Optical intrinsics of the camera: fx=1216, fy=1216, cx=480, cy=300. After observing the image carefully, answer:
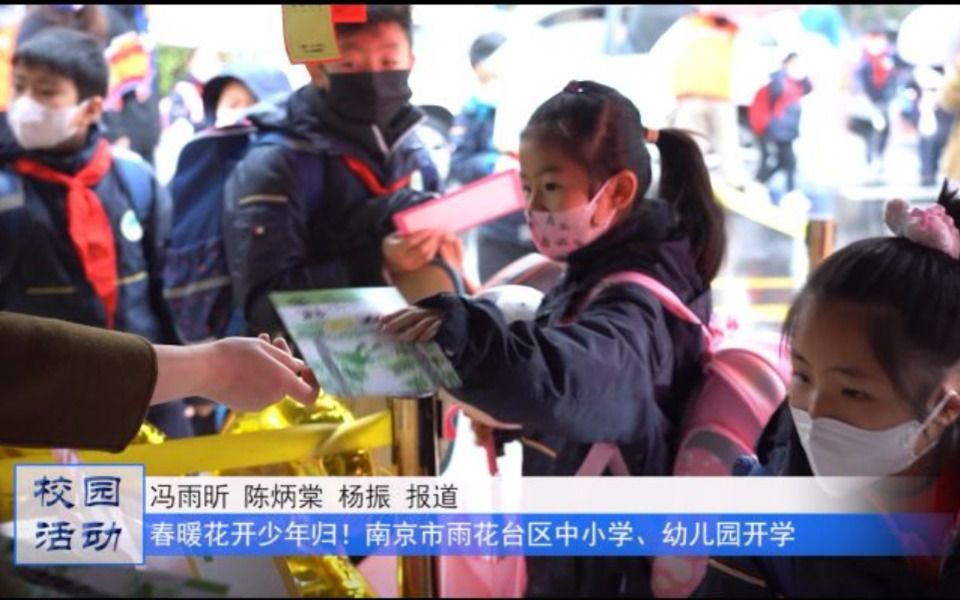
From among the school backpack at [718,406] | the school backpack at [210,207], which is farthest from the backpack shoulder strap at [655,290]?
the school backpack at [210,207]

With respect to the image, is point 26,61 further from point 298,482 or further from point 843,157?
point 843,157

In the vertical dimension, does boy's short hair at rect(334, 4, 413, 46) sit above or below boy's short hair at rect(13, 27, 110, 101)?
above

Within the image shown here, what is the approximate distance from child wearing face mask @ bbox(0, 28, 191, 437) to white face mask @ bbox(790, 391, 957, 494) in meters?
0.94

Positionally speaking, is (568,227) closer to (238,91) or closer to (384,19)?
(384,19)

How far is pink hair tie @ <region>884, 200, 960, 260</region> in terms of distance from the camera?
1322 mm

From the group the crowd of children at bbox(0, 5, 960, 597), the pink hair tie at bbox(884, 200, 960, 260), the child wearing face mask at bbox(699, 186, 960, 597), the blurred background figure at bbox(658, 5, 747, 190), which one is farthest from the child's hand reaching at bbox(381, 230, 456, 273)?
the pink hair tie at bbox(884, 200, 960, 260)

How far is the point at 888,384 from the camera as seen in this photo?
4.37 ft

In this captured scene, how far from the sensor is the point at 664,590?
1666 mm

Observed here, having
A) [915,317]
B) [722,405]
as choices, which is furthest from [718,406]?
[915,317]

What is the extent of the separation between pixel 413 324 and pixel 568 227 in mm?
240

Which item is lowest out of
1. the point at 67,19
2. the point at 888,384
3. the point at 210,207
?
the point at 888,384

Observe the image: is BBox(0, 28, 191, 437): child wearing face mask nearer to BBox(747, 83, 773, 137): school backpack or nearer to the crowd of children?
the crowd of children

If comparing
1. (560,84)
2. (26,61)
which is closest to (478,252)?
(560,84)

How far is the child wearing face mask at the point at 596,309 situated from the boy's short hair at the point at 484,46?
1.01 feet
